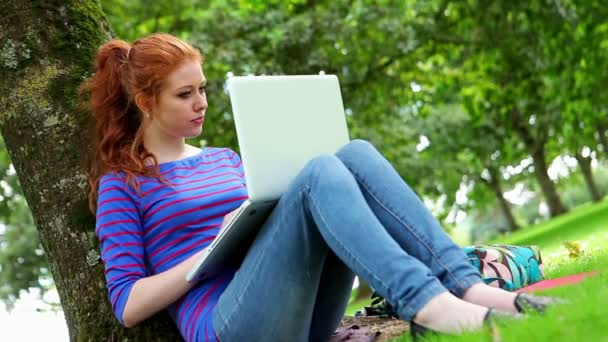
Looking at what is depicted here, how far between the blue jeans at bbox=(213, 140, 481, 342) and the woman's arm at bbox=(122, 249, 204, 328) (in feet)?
0.51

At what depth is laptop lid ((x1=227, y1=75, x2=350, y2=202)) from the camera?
103 inches

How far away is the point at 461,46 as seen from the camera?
13.3 meters

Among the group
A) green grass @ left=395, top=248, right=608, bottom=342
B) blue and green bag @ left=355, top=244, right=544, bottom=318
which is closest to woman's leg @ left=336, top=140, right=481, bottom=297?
green grass @ left=395, top=248, right=608, bottom=342

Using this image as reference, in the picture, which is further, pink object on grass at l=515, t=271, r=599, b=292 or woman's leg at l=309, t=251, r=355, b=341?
pink object on grass at l=515, t=271, r=599, b=292

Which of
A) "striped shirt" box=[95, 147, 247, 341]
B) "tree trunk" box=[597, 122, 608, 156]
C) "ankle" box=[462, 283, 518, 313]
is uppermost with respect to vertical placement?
"striped shirt" box=[95, 147, 247, 341]

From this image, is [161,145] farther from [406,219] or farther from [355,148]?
[406,219]

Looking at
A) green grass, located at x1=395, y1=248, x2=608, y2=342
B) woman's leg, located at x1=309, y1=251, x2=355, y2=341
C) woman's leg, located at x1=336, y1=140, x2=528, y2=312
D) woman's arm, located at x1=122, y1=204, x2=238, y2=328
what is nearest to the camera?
green grass, located at x1=395, y1=248, x2=608, y2=342

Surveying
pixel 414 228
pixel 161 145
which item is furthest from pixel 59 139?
pixel 414 228

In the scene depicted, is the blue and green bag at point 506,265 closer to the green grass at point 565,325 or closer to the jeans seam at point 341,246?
the green grass at point 565,325

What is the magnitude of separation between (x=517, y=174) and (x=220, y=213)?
2538cm

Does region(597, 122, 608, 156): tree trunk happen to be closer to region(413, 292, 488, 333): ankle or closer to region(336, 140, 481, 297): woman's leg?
region(336, 140, 481, 297): woman's leg

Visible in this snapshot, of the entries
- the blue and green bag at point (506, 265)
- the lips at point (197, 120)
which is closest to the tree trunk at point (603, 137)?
the blue and green bag at point (506, 265)

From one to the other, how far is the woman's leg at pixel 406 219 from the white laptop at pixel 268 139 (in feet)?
0.54

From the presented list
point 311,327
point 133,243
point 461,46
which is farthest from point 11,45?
point 461,46
